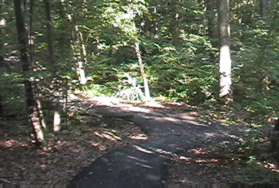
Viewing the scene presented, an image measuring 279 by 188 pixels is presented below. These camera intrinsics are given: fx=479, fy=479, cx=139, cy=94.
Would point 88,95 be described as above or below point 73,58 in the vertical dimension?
below

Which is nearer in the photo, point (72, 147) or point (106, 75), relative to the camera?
point (72, 147)

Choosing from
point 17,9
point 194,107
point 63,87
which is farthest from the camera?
point 194,107

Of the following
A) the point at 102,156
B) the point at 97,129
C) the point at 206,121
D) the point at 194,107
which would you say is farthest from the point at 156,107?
the point at 102,156

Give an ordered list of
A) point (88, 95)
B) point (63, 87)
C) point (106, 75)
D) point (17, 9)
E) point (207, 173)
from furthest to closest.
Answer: point (106, 75) → point (88, 95) → point (63, 87) → point (17, 9) → point (207, 173)

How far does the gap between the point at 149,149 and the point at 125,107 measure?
5.86m

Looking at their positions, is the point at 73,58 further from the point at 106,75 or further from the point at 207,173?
the point at 106,75

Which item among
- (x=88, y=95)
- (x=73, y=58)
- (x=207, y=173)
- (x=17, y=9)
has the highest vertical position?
(x=17, y=9)

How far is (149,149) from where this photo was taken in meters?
11.8

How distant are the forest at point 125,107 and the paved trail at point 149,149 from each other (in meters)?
0.03

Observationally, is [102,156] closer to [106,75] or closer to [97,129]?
[97,129]

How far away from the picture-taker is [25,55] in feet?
36.8

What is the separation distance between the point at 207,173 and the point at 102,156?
8.46 ft

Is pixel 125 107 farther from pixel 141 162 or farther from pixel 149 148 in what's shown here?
pixel 141 162

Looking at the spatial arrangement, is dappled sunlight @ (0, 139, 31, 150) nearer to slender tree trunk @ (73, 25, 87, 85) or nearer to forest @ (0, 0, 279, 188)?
forest @ (0, 0, 279, 188)
